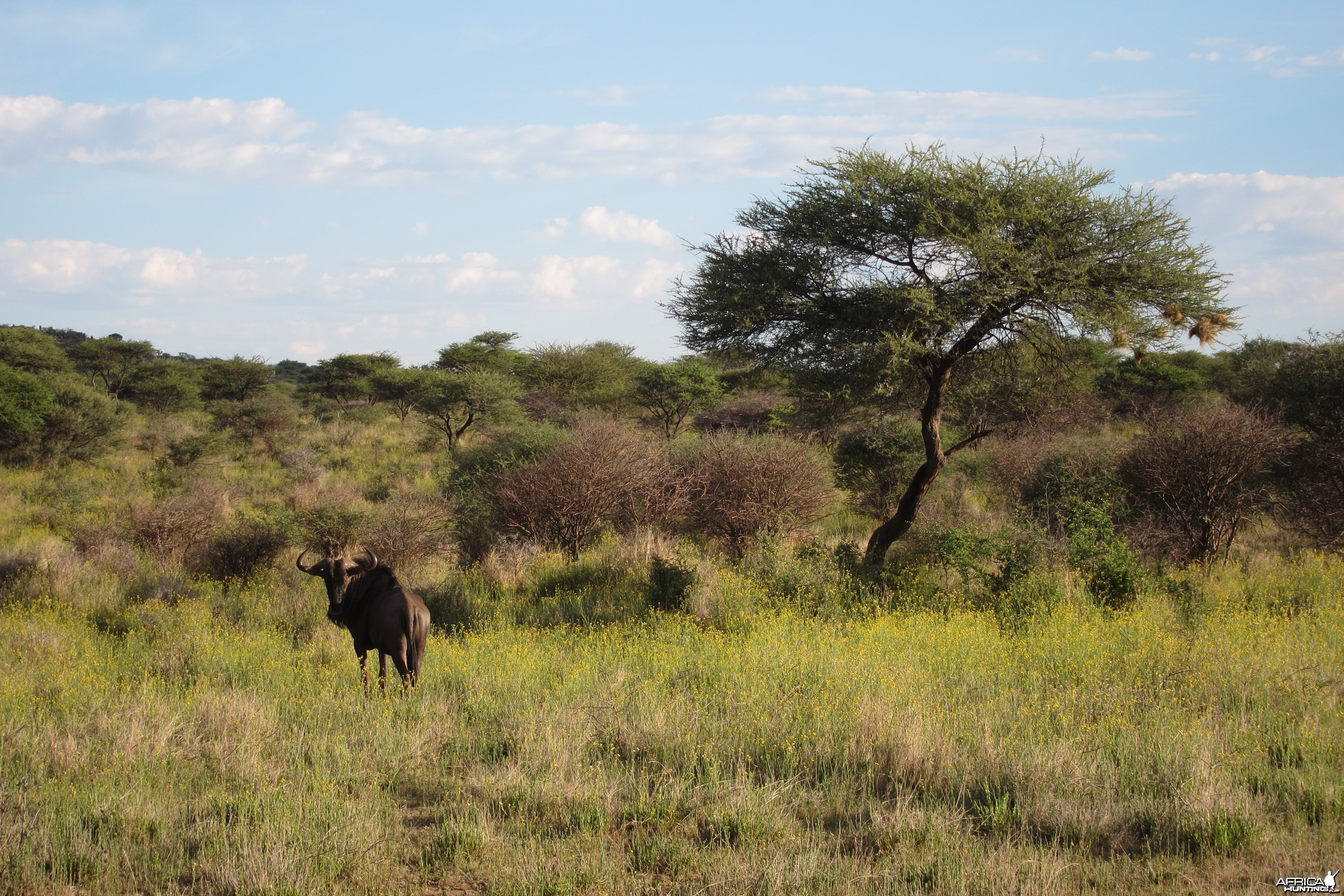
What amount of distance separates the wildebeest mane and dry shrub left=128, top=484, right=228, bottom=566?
7.39 metres

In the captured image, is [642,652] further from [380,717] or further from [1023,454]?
[1023,454]

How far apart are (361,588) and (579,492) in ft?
21.0

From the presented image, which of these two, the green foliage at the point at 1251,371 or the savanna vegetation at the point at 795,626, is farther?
the green foliage at the point at 1251,371

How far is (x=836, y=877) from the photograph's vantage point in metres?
3.89

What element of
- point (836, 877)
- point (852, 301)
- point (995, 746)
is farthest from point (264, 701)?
point (852, 301)

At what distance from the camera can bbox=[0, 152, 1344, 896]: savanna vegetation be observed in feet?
14.0

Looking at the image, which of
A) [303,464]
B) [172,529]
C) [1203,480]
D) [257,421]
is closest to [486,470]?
[172,529]

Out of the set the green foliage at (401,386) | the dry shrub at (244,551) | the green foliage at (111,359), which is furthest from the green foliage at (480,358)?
the dry shrub at (244,551)

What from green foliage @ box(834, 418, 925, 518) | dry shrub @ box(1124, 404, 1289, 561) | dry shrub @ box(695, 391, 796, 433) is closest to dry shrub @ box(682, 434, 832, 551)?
green foliage @ box(834, 418, 925, 518)

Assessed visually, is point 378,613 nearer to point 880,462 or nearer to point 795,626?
point 795,626

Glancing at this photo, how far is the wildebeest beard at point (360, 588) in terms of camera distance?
22.2 ft

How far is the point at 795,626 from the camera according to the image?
28.0 feet

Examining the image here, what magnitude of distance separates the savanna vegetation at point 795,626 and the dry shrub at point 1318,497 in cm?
6
